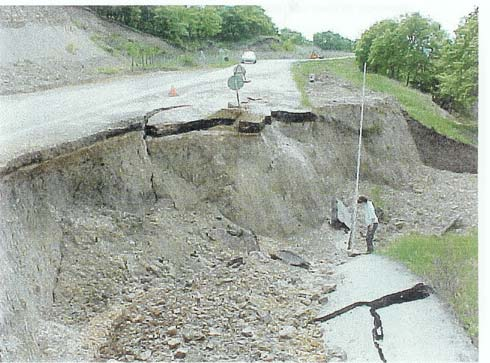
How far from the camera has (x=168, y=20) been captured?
2.18 m

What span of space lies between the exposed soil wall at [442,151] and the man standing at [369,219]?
310 mm

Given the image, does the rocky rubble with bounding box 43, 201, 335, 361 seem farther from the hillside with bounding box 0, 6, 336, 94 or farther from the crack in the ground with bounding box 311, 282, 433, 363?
the hillside with bounding box 0, 6, 336, 94

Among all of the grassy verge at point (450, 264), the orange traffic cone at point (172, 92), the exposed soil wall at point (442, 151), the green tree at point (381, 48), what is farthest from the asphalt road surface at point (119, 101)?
the grassy verge at point (450, 264)

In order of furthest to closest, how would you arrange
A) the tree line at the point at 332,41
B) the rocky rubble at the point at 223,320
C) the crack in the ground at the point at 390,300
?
the tree line at the point at 332,41 → the crack in the ground at the point at 390,300 → the rocky rubble at the point at 223,320

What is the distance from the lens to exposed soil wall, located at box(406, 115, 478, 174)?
2254 mm

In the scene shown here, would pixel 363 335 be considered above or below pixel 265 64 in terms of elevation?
below

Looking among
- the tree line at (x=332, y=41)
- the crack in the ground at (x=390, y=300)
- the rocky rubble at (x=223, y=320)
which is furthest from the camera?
the tree line at (x=332, y=41)

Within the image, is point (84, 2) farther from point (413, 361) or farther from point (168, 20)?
point (413, 361)

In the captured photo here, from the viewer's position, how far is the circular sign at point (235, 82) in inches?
91.3

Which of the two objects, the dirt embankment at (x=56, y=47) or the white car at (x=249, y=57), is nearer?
the dirt embankment at (x=56, y=47)

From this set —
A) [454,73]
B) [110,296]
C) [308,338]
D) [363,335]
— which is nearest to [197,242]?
[110,296]

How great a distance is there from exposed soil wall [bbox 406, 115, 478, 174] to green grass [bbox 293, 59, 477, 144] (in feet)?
0.08

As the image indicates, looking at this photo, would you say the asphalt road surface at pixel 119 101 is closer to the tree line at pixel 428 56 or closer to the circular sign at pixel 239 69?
the circular sign at pixel 239 69

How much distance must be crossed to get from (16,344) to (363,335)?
1127mm
